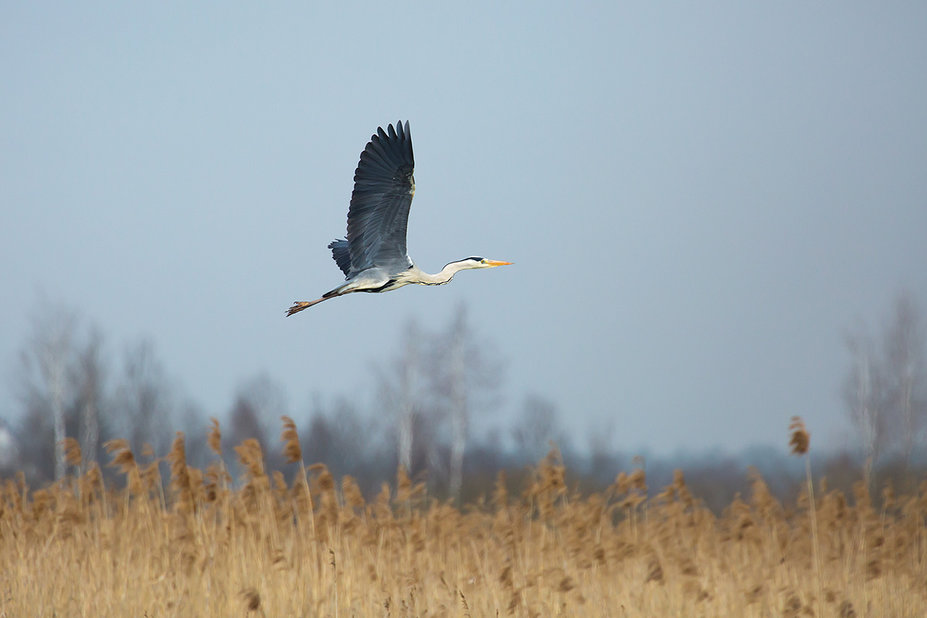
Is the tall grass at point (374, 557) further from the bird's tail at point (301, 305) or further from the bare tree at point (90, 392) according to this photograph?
the bare tree at point (90, 392)

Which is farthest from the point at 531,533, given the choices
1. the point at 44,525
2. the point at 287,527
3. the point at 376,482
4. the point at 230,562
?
the point at 376,482

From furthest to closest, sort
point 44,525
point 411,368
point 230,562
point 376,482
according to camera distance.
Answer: point 411,368
point 376,482
point 44,525
point 230,562

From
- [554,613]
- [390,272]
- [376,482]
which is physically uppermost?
[390,272]

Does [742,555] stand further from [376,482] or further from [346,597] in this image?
[376,482]

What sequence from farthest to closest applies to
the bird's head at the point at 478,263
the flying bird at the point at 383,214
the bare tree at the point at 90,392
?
the bare tree at the point at 90,392 < the bird's head at the point at 478,263 < the flying bird at the point at 383,214

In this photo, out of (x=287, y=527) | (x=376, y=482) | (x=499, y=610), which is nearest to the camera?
(x=499, y=610)

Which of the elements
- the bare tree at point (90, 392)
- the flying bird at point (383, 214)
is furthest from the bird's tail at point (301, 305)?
the bare tree at point (90, 392)

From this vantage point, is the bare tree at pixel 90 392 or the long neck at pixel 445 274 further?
the bare tree at pixel 90 392

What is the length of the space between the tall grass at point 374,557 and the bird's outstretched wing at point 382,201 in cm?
179

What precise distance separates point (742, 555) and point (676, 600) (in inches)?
79.0

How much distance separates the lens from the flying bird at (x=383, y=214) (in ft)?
23.7

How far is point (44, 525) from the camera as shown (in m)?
6.88

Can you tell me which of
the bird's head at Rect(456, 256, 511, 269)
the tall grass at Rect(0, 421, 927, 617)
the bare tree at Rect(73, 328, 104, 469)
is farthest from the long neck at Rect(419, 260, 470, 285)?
the bare tree at Rect(73, 328, 104, 469)

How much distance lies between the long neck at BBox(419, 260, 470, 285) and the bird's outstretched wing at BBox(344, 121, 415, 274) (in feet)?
0.65
